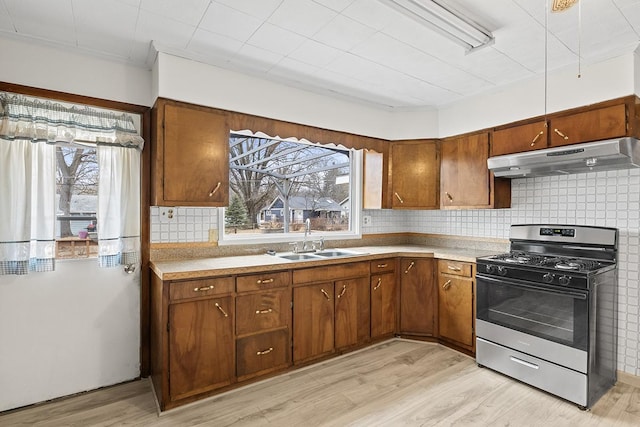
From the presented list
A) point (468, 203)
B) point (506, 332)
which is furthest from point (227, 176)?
point (506, 332)

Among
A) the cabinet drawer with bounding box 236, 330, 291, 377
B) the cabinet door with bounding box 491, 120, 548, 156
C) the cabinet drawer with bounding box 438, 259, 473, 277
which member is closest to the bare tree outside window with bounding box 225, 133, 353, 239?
the cabinet drawer with bounding box 236, 330, 291, 377

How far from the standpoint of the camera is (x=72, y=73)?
2420mm

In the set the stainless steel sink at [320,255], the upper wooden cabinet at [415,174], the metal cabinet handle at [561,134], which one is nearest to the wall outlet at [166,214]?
the stainless steel sink at [320,255]

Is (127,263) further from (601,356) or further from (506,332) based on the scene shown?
(601,356)

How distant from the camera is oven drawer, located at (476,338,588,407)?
2.29m

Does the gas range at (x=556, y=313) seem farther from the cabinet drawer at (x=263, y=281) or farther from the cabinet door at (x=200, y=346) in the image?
the cabinet door at (x=200, y=346)

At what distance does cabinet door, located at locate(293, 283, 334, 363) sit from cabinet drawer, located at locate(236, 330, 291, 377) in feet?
0.33

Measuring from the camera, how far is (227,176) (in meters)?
2.72

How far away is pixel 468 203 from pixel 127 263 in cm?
308

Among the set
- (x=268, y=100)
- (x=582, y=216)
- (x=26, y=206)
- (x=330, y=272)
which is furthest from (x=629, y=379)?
(x=26, y=206)

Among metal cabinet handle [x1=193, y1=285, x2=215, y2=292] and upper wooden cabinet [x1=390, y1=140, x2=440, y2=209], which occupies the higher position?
upper wooden cabinet [x1=390, y1=140, x2=440, y2=209]

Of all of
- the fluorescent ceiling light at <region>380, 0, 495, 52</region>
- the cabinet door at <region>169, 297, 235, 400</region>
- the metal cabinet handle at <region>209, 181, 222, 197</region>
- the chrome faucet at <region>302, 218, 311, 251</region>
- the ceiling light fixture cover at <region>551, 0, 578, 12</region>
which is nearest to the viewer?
the ceiling light fixture cover at <region>551, 0, 578, 12</region>

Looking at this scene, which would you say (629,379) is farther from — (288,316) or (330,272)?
(288,316)

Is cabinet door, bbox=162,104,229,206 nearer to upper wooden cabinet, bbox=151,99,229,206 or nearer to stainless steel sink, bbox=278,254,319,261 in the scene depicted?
upper wooden cabinet, bbox=151,99,229,206
